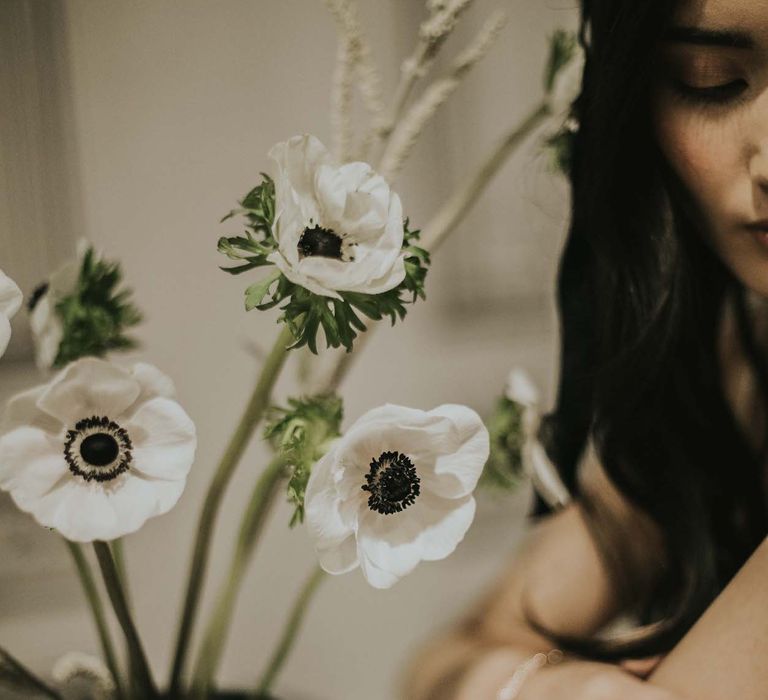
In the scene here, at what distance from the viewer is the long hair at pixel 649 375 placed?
0.68 meters

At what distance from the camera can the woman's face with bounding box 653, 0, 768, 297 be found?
1.66 ft

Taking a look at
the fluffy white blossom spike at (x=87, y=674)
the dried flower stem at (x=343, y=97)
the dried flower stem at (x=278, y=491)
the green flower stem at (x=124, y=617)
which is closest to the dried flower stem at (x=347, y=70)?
the dried flower stem at (x=343, y=97)

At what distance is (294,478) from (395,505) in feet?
0.21

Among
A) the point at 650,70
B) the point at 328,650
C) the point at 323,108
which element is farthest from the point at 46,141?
the point at 328,650

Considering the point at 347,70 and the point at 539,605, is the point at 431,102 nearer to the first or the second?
the point at 347,70

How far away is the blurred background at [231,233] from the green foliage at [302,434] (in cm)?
40

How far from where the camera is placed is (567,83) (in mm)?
620

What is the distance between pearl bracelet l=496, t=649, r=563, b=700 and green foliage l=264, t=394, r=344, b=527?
30 cm

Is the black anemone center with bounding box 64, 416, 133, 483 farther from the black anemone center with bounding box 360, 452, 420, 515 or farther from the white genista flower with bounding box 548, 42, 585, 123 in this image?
the white genista flower with bounding box 548, 42, 585, 123

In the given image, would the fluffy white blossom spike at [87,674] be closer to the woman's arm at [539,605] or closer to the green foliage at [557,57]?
the woman's arm at [539,605]

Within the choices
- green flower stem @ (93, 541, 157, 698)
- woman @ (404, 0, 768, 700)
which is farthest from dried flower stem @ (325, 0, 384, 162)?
green flower stem @ (93, 541, 157, 698)

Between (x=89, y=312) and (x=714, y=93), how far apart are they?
Answer: 0.49 m

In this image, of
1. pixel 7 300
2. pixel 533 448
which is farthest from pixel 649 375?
pixel 7 300

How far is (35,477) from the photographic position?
0.39 m
